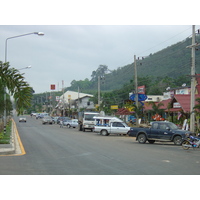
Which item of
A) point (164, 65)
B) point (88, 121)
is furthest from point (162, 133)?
point (164, 65)

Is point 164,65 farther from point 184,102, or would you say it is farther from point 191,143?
point 191,143

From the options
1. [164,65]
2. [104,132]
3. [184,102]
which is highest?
[164,65]

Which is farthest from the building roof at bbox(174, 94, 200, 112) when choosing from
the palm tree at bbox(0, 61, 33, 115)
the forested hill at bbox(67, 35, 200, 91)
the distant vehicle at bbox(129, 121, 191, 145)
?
the forested hill at bbox(67, 35, 200, 91)

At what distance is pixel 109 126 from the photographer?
3500 centimetres

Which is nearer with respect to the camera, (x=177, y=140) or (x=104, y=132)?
(x=177, y=140)

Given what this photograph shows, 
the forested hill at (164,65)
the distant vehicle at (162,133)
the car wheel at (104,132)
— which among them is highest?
the forested hill at (164,65)

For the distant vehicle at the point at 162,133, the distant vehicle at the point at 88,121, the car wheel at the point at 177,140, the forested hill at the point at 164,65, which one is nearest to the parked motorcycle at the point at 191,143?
the distant vehicle at the point at 162,133

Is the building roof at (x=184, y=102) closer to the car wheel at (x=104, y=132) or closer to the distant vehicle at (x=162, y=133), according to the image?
the car wheel at (x=104, y=132)

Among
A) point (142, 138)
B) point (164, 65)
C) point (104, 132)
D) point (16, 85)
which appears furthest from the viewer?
point (164, 65)

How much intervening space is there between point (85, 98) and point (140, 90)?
63.2 meters

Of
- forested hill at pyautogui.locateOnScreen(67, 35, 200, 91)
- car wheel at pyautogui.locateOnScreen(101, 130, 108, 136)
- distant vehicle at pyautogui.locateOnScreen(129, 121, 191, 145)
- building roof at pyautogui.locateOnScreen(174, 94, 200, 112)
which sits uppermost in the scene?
forested hill at pyautogui.locateOnScreen(67, 35, 200, 91)

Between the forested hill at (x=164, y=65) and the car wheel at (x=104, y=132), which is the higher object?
the forested hill at (x=164, y=65)

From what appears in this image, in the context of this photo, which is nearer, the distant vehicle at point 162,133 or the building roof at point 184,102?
the distant vehicle at point 162,133

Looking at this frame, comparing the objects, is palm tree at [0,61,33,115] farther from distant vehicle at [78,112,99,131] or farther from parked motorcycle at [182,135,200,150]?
distant vehicle at [78,112,99,131]
